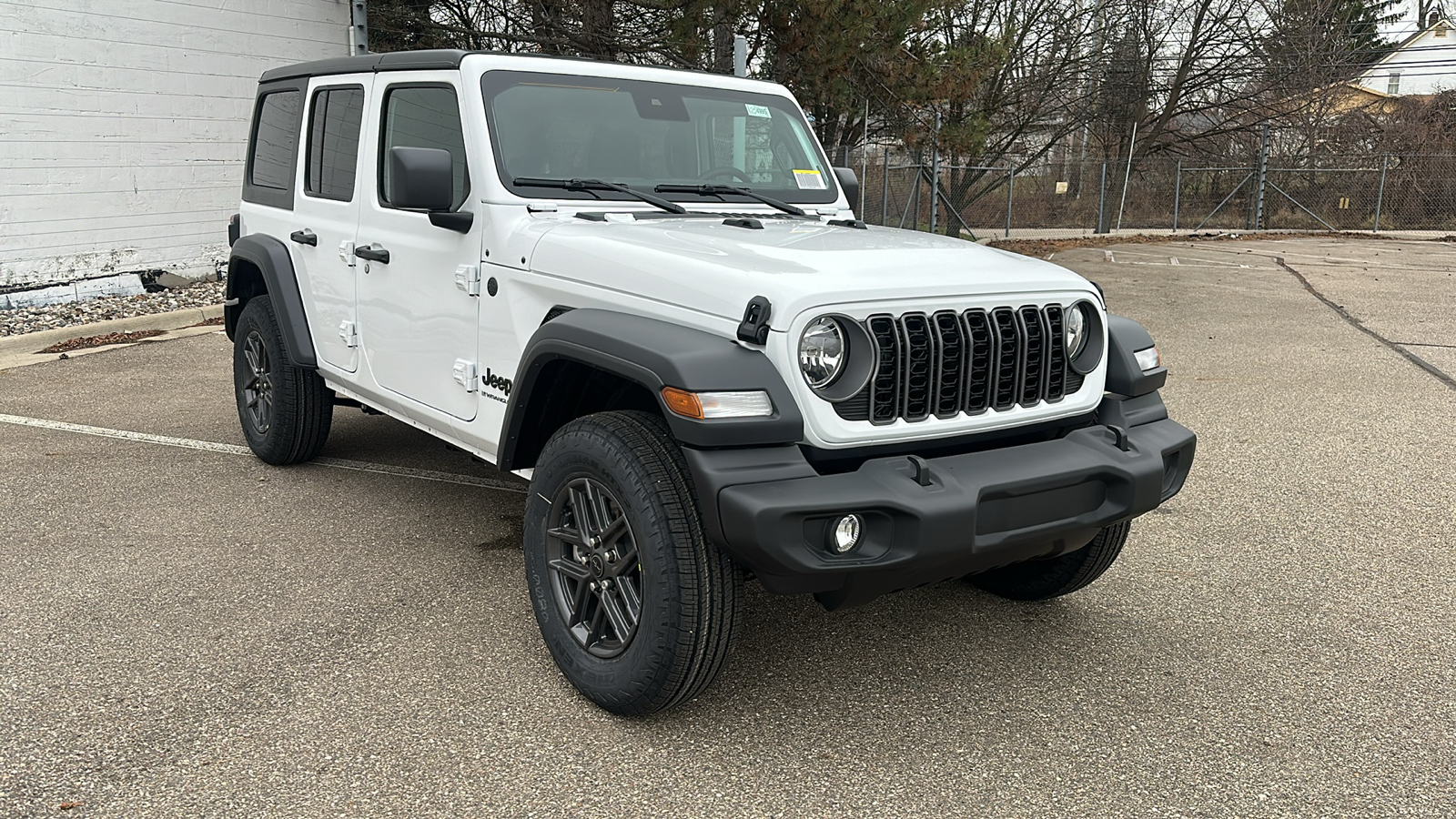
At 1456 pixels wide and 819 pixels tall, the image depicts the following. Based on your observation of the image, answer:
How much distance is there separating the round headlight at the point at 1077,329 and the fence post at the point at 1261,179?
90.5ft

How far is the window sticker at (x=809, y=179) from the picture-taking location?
4609mm

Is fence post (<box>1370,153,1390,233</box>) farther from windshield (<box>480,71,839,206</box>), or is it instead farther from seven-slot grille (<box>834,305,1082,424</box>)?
seven-slot grille (<box>834,305,1082,424</box>)

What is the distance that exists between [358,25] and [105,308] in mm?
4351

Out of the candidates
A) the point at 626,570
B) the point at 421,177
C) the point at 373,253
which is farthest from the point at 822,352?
the point at 373,253

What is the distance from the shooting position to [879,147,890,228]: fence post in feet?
67.8

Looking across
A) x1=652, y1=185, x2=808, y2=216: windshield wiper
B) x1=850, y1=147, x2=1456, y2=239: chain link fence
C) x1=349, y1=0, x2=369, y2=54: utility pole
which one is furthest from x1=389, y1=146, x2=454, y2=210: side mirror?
x1=850, y1=147, x2=1456, y2=239: chain link fence

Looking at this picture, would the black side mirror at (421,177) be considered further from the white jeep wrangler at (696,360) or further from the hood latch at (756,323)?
the hood latch at (756,323)

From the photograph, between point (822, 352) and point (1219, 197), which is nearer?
point (822, 352)

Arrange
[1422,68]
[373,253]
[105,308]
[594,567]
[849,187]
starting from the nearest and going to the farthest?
Result: [594,567], [373,253], [849,187], [105,308], [1422,68]

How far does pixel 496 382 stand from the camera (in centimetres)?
379

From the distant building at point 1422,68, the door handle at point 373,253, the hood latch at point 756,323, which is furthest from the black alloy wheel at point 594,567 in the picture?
the distant building at point 1422,68

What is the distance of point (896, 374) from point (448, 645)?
1.71 m

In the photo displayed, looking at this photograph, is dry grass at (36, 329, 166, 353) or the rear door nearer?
the rear door

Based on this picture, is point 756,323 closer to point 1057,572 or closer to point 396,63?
point 1057,572
